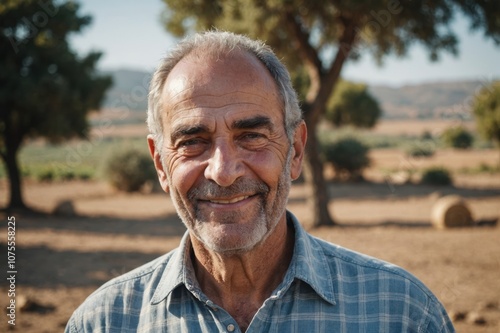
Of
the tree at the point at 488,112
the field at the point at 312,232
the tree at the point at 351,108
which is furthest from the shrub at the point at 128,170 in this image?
the tree at the point at 351,108

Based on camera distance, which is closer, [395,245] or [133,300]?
[133,300]

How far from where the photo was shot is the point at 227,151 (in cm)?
204

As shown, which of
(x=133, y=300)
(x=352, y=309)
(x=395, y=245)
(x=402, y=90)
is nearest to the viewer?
(x=352, y=309)

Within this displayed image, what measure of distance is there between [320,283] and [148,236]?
414 inches

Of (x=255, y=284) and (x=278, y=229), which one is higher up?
(x=278, y=229)

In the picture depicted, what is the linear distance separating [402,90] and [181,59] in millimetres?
41548

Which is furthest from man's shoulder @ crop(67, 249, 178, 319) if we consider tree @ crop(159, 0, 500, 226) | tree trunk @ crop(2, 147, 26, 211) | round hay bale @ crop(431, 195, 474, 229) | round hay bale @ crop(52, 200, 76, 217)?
tree trunk @ crop(2, 147, 26, 211)

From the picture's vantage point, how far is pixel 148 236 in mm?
12039

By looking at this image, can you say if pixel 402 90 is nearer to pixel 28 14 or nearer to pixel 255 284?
pixel 28 14

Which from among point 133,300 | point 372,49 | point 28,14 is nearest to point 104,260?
point 133,300

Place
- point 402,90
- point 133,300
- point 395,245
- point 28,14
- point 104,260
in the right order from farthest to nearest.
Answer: point 402,90 < point 28,14 < point 395,245 < point 104,260 < point 133,300

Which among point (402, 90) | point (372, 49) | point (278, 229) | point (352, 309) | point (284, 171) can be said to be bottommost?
point (352, 309)

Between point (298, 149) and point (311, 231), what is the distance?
10176mm

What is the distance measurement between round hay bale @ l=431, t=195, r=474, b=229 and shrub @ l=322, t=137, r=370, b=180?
1207 centimetres
